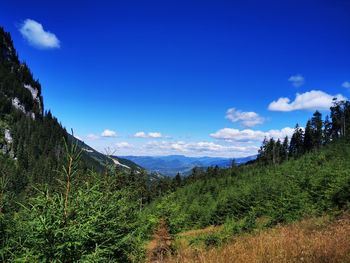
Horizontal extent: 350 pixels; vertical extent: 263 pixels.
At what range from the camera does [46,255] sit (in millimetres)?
5109

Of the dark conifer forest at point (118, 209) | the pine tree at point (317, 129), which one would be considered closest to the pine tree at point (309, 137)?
the pine tree at point (317, 129)

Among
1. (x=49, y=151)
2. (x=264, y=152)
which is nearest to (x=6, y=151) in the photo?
(x=49, y=151)

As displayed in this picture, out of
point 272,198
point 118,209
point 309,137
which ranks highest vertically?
point 309,137

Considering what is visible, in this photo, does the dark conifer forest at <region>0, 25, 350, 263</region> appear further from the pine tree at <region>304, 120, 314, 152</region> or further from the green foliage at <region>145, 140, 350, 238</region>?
the pine tree at <region>304, 120, 314, 152</region>

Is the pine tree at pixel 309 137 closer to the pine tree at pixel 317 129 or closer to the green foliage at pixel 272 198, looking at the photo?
the pine tree at pixel 317 129

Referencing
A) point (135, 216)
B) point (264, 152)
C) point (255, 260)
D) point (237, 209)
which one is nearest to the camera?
point (255, 260)

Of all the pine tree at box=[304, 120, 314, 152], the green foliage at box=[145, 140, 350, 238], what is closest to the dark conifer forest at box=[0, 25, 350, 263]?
the green foliage at box=[145, 140, 350, 238]

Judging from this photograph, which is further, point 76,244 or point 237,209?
point 237,209

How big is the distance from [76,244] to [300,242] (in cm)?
465

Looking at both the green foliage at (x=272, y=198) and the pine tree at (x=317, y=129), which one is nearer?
the green foliage at (x=272, y=198)

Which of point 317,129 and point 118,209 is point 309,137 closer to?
point 317,129

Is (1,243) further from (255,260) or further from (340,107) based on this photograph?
(340,107)

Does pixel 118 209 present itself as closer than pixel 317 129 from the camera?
Yes

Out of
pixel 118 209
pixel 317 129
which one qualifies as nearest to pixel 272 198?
pixel 118 209
